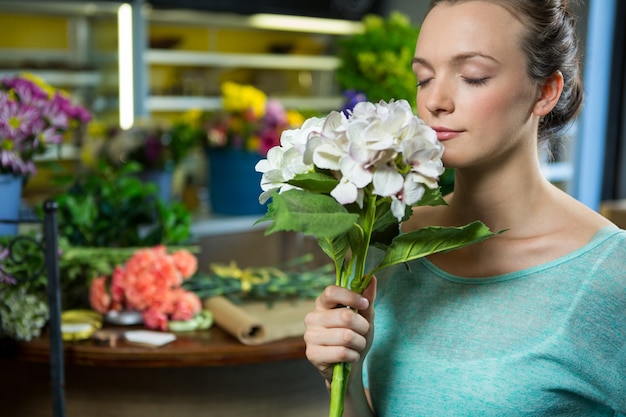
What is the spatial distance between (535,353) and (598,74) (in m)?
4.85

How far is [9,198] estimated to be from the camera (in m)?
1.88

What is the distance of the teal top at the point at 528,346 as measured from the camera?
1.09 m

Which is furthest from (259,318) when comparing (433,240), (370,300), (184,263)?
(433,240)

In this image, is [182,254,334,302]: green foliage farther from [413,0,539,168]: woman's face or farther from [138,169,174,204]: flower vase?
[413,0,539,168]: woman's face

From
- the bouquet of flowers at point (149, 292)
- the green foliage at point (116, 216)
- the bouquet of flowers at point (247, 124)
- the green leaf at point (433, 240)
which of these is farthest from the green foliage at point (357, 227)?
the bouquet of flowers at point (247, 124)

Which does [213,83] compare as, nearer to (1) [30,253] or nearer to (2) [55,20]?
(2) [55,20]

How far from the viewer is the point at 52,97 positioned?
2.01m

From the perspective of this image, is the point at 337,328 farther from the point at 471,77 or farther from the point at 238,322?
the point at 238,322

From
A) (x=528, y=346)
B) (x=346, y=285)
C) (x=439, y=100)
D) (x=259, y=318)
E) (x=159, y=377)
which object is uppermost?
(x=439, y=100)

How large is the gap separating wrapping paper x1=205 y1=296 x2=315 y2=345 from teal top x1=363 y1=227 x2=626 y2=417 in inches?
27.8

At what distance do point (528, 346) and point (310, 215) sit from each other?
424 millimetres

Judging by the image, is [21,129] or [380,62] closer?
[21,129]

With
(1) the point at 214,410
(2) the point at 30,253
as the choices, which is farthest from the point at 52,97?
(1) the point at 214,410

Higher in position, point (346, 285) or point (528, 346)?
point (346, 285)
